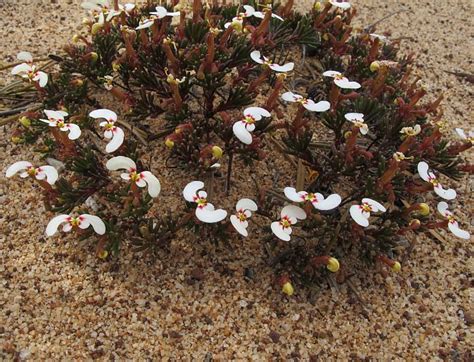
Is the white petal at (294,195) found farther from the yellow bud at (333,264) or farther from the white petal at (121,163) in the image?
the white petal at (121,163)

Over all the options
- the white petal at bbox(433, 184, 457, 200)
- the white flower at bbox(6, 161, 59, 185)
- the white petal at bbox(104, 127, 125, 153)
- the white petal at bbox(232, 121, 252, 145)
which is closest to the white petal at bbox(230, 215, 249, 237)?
the white petal at bbox(232, 121, 252, 145)

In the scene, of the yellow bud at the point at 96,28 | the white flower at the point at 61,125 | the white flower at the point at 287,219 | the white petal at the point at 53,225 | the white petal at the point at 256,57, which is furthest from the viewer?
the yellow bud at the point at 96,28

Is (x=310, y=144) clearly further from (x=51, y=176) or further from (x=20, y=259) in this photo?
(x=20, y=259)

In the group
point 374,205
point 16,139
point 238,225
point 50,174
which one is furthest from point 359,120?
point 16,139

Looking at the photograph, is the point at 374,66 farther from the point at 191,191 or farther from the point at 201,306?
the point at 201,306

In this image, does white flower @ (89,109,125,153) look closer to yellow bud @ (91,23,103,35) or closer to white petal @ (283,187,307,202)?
yellow bud @ (91,23,103,35)

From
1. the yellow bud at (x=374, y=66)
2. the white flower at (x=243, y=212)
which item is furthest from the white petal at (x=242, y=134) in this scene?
the yellow bud at (x=374, y=66)

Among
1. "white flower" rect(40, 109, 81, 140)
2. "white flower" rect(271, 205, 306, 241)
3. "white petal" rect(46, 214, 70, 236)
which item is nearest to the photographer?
"white petal" rect(46, 214, 70, 236)
